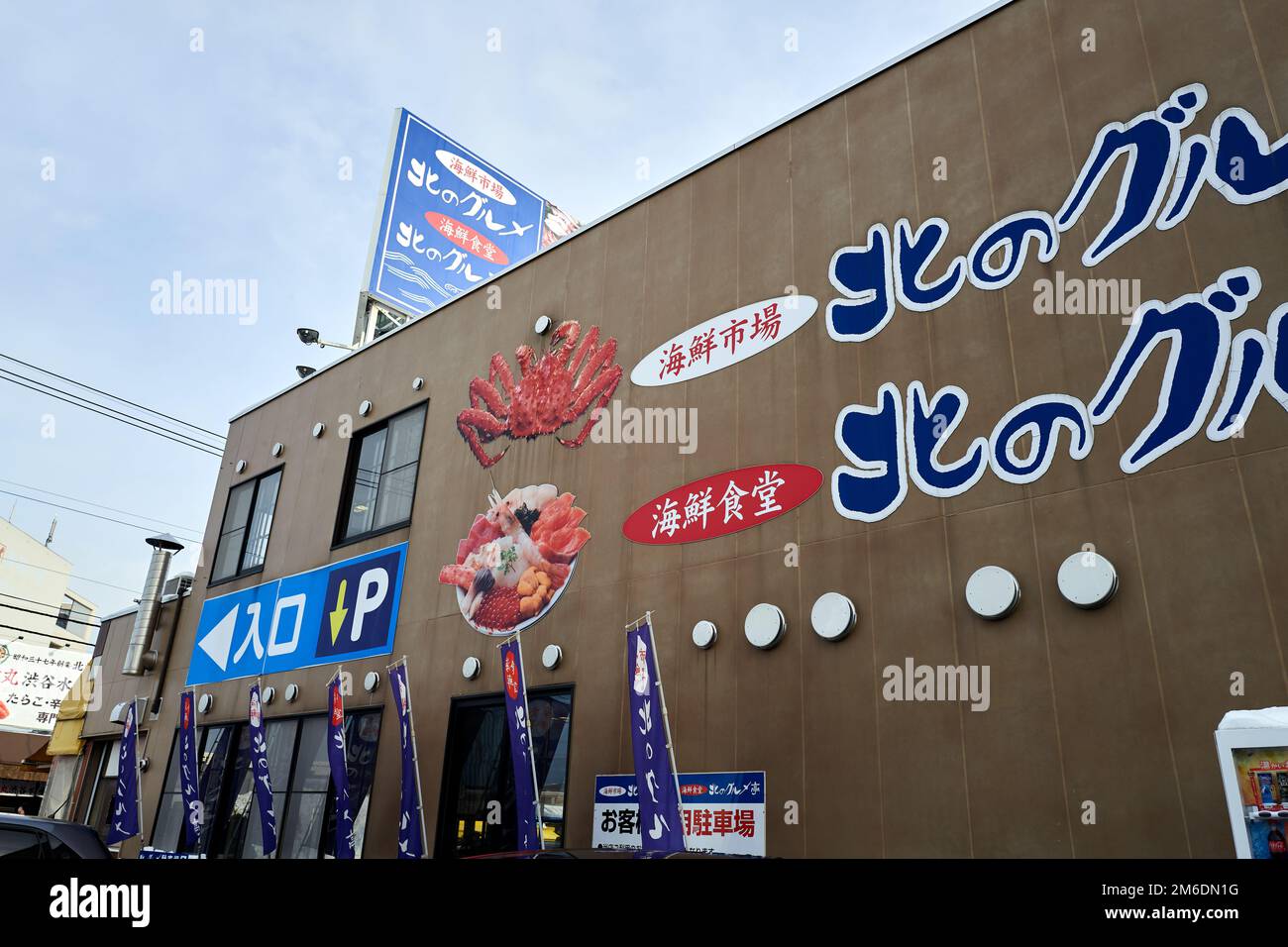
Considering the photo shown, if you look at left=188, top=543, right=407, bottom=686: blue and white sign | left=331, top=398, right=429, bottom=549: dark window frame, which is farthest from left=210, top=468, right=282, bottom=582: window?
left=331, top=398, right=429, bottom=549: dark window frame

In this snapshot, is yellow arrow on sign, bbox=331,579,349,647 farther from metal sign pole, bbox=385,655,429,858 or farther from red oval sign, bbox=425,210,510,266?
red oval sign, bbox=425,210,510,266

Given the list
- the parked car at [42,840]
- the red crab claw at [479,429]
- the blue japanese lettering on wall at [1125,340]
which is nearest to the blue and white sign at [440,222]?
the red crab claw at [479,429]

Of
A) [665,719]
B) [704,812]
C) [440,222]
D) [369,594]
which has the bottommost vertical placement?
[704,812]

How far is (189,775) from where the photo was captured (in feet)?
41.7

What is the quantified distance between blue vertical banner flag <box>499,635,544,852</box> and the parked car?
12.2ft

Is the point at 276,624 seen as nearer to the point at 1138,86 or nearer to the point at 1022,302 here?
the point at 1022,302

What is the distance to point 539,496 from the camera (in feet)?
34.1

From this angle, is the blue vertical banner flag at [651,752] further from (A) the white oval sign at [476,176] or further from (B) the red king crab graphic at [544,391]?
(A) the white oval sign at [476,176]

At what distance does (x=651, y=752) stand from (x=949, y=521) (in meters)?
3.22

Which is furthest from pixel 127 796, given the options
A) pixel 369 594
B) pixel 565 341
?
pixel 565 341

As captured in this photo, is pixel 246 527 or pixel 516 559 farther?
pixel 246 527

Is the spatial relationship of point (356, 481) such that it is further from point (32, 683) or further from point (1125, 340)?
point (32, 683)

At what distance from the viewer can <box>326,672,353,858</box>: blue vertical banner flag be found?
10320 millimetres

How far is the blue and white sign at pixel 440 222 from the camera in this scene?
1766 centimetres
